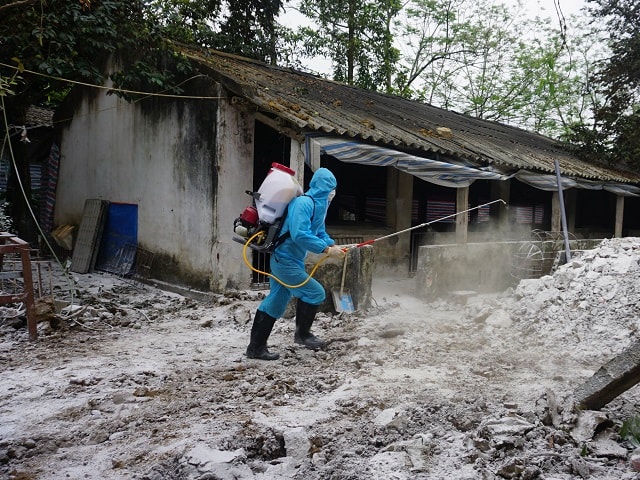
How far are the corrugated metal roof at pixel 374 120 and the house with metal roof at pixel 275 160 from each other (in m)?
0.05

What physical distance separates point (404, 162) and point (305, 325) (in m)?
4.22

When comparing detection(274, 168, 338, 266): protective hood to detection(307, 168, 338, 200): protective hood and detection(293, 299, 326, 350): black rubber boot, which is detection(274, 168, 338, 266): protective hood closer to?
detection(307, 168, 338, 200): protective hood

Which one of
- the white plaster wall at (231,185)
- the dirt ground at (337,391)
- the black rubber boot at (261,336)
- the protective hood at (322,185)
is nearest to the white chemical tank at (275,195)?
the protective hood at (322,185)

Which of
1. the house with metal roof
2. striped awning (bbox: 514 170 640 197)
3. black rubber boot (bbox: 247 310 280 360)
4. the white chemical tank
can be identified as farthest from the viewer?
striped awning (bbox: 514 170 640 197)

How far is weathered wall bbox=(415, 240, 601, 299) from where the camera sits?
26.2ft

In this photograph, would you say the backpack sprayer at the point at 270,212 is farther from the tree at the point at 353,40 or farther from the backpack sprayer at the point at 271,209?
the tree at the point at 353,40

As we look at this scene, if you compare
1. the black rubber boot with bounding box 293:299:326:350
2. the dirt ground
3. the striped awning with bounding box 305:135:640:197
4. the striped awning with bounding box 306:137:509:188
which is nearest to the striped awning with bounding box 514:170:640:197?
the striped awning with bounding box 305:135:640:197

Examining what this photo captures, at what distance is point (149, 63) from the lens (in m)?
8.98

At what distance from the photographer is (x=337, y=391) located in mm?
4180

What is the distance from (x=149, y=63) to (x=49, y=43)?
1583 millimetres

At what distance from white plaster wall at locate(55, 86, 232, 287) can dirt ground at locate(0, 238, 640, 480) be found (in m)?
Result: 1.66

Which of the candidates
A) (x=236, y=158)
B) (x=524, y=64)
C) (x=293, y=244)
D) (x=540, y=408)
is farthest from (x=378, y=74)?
(x=540, y=408)

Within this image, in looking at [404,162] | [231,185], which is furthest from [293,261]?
[404,162]

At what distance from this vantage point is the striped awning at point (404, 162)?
7.85 meters
